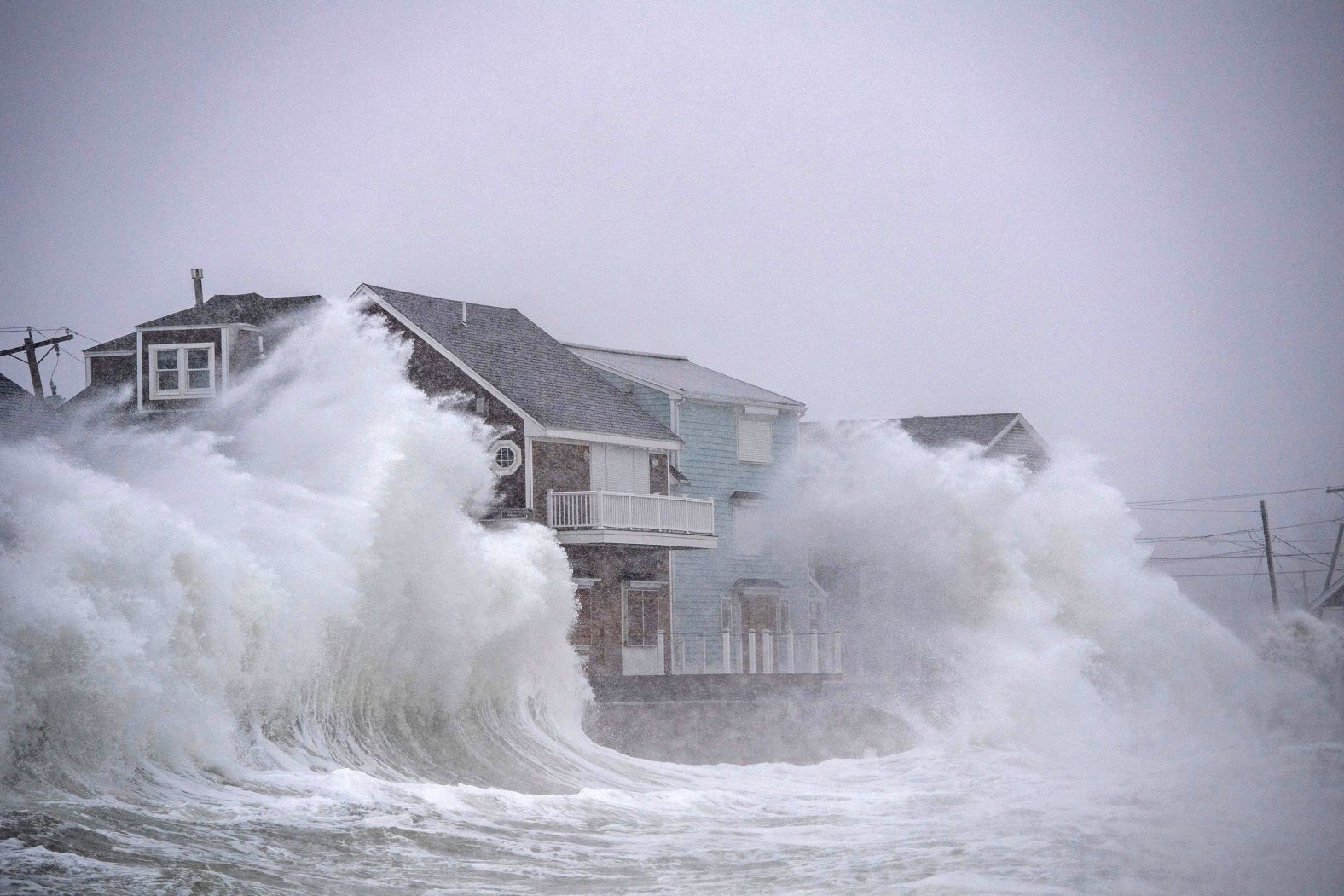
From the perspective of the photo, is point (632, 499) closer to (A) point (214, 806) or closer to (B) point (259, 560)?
(B) point (259, 560)

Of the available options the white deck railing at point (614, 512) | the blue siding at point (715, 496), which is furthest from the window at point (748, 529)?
the white deck railing at point (614, 512)

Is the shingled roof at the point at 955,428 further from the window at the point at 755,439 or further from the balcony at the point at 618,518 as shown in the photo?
the balcony at the point at 618,518

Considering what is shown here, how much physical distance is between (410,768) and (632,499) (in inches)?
544

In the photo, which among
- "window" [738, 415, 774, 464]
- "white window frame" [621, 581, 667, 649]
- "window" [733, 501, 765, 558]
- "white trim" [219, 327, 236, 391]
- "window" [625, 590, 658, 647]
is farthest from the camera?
"window" [738, 415, 774, 464]

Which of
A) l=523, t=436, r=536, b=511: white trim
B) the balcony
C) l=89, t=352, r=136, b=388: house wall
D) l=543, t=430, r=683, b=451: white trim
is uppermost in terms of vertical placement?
l=89, t=352, r=136, b=388: house wall

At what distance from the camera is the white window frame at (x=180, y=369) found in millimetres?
35125

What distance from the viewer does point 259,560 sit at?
19156mm

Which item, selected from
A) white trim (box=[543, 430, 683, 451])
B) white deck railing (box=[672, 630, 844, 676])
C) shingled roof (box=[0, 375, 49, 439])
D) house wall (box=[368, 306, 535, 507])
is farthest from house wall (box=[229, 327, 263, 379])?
white deck railing (box=[672, 630, 844, 676])

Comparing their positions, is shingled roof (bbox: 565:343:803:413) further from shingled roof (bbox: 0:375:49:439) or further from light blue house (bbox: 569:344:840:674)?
shingled roof (bbox: 0:375:49:439)

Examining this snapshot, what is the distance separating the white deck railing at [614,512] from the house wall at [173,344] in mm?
7900

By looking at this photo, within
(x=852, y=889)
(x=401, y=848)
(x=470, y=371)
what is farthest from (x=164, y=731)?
(x=470, y=371)

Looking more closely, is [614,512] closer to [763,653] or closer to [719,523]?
[763,653]

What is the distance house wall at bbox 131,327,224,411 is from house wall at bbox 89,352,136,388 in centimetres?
384

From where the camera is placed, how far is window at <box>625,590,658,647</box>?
34594 mm
